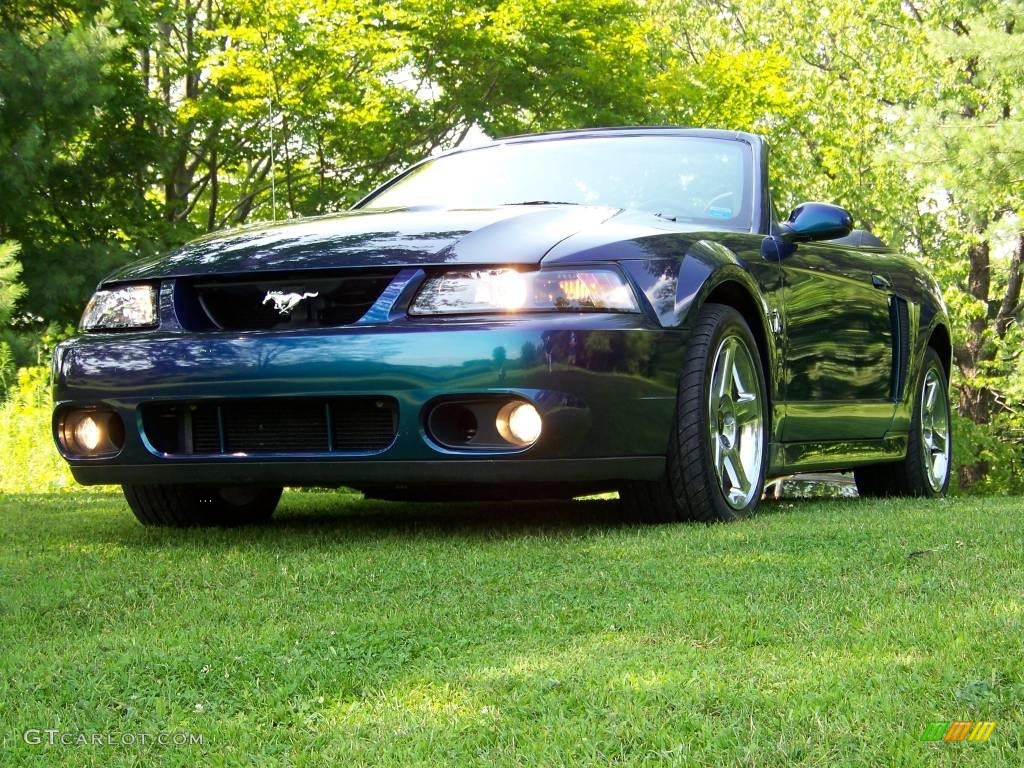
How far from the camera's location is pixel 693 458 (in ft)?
15.1

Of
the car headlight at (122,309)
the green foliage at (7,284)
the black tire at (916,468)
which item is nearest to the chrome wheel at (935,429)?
the black tire at (916,468)

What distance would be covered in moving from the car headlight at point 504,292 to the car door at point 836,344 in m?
1.45

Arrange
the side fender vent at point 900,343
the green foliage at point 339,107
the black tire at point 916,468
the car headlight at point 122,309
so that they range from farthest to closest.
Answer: the green foliage at point 339,107
the black tire at point 916,468
the side fender vent at point 900,343
the car headlight at point 122,309

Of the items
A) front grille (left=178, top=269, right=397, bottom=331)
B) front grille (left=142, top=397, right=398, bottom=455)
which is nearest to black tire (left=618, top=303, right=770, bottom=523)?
front grille (left=142, top=397, right=398, bottom=455)

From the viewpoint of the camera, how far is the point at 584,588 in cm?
331

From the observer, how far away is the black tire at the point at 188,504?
16.8ft

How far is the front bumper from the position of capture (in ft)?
13.6

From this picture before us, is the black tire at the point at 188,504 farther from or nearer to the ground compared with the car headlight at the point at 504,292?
nearer to the ground

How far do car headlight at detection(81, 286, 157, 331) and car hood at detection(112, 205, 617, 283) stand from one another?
0.15ft

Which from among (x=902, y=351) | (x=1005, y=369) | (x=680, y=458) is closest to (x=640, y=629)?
(x=680, y=458)

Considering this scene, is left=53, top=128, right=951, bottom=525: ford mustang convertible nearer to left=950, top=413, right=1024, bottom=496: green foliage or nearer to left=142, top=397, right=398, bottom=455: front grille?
left=142, top=397, right=398, bottom=455: front grille

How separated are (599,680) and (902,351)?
181 inches

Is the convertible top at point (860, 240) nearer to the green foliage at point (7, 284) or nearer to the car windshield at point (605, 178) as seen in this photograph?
the car windshield at point (605, 178)
